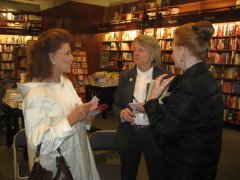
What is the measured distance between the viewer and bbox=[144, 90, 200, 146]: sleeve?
1.30 m

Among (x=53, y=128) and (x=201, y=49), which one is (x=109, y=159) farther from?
(x=201, y=49)

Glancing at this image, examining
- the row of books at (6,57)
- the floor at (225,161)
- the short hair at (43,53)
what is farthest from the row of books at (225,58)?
the row of books at (6,57)

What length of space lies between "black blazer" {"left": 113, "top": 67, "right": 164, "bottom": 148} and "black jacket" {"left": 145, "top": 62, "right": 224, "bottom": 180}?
684 millimetres

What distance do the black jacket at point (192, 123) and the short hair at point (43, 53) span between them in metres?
0.68

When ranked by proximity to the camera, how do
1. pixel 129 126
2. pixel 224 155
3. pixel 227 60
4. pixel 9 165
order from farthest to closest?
1. pixel 227 60
2. pixel 224 155
3. pixel 9 165
4. pixel 129 126

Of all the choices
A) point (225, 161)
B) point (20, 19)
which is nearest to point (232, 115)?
point (225, 161)

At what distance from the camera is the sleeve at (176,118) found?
4.25ft

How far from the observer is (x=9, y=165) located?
145 inches

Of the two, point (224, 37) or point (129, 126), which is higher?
point (224, 37)

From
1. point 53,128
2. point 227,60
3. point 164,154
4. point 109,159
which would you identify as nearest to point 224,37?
point 227,60

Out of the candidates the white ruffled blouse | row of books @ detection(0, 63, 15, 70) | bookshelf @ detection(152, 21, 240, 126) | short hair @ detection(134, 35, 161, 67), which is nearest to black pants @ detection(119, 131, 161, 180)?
the white ruffled blouse

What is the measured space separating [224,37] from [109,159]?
170 inches

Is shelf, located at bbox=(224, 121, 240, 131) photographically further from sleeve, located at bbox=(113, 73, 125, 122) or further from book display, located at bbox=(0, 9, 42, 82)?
book display, located at bbox=(0, 9, 42, 82)

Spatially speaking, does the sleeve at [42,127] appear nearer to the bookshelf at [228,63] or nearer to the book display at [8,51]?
the bookshelf at [228,63]
